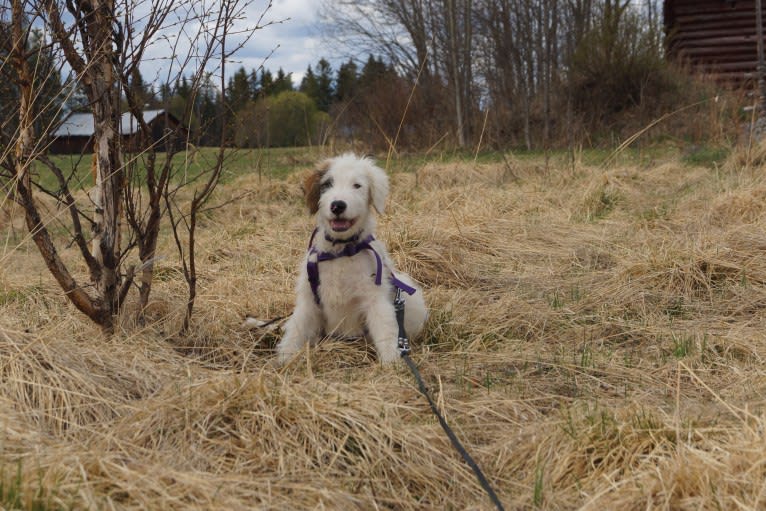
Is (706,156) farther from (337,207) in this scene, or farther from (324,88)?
(324,88)

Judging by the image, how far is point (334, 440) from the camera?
2496mm

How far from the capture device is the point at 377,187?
394 cm

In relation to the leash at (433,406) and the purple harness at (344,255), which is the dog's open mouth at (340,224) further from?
the leash at (433,406)

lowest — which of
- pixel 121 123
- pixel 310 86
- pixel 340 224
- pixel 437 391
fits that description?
pixel 437 391

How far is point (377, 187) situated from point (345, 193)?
1.01 feet

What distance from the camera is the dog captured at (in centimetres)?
372

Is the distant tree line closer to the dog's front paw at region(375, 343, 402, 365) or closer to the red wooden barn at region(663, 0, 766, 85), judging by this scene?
the red wooden barn at region(663, 0, 766, 85)

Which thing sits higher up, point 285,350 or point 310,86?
point 310,86

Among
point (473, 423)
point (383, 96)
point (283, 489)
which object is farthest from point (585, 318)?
point (383, 96)

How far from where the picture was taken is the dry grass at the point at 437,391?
2.18m

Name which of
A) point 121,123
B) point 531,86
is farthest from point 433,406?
point 531,86

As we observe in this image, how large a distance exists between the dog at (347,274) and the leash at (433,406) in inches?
1.5

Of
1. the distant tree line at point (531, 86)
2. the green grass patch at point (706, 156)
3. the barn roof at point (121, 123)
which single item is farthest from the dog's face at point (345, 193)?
the distant tree line at point (531, 86)

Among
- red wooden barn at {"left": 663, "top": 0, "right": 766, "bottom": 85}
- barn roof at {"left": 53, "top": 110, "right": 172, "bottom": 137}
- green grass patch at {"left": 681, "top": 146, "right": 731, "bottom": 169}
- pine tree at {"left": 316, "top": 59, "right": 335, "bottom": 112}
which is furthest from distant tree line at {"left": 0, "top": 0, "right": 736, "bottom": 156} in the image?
pine tree at {"left": 316, "top": 59, "right": 335, "bottom": 112}
